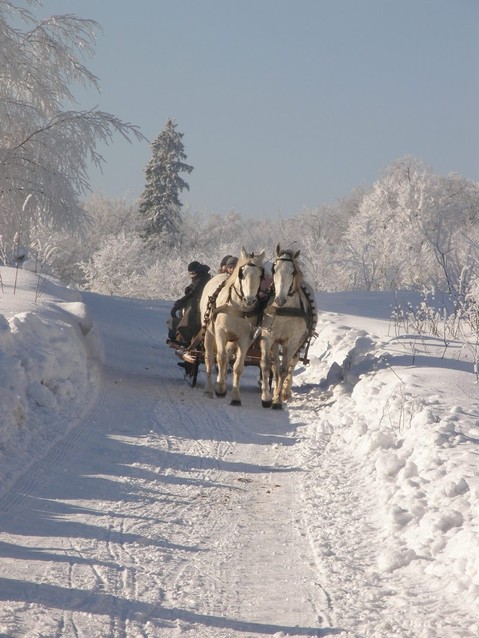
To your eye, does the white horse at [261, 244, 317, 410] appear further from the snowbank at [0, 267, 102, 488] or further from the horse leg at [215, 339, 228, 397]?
the snowbank at [0, 267, 102, 488]

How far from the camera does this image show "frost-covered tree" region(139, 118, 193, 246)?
56.1 metres

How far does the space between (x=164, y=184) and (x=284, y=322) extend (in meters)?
46.3

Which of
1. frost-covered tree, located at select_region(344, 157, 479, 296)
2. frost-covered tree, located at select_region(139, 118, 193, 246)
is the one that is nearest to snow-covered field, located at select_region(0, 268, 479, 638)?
frost-covered tree, located at select_region(344, 157, 479, 296)

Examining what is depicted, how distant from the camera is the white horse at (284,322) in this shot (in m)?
11.1

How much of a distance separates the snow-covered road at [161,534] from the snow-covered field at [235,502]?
0.02m

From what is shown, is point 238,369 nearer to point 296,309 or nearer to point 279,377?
point 279,377

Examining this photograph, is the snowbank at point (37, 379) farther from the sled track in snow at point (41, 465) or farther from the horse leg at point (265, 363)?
the horse leg at point (265, 363)

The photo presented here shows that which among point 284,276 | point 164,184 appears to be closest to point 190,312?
point 284,276

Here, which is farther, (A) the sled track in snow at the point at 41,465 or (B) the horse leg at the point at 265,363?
(B) the horse leg at the point at 265,363

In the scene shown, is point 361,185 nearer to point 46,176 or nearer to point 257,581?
point 46,176

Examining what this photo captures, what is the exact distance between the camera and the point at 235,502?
6887 mm

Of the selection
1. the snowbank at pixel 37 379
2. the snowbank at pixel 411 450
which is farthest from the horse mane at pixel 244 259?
the snowbank at pixel 37 379

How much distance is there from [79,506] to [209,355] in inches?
234

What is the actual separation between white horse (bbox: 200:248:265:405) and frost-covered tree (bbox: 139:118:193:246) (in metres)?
44.3
